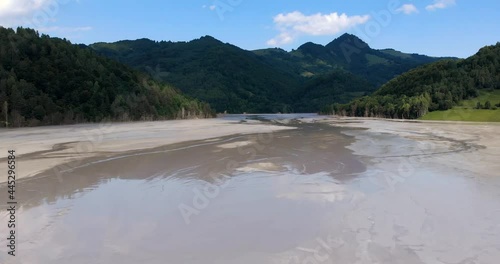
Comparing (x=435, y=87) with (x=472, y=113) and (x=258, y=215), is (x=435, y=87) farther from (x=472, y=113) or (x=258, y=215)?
(x=258, y=215)

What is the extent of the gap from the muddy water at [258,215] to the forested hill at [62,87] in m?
72.0

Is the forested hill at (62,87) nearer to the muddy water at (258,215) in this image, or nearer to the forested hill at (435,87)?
the muddy water at (258,215)

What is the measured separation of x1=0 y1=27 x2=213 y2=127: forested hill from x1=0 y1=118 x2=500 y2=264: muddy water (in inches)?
2834

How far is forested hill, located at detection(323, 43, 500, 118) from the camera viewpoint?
12900cm

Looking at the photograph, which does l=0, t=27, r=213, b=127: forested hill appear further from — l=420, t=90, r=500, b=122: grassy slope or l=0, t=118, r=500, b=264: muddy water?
l=420, t=90, r=500, b=122: grassy slope

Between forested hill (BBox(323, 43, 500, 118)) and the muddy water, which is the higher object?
forested hill (BBox(323, 43, 500, 118))

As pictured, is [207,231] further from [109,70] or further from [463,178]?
[109,70]

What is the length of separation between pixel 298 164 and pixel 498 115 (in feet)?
331

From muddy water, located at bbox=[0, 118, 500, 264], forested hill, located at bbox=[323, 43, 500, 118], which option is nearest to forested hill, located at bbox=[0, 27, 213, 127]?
muddy water, located at bbox=[0, 118, 500, 264]

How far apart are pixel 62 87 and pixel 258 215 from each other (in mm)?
101405

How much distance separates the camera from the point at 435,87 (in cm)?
A: 13825

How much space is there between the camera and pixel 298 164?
2398 cm

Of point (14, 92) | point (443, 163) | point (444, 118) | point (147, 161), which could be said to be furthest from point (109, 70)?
point (443, 163)

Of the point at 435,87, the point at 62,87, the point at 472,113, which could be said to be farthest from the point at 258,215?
the point at 435,87
